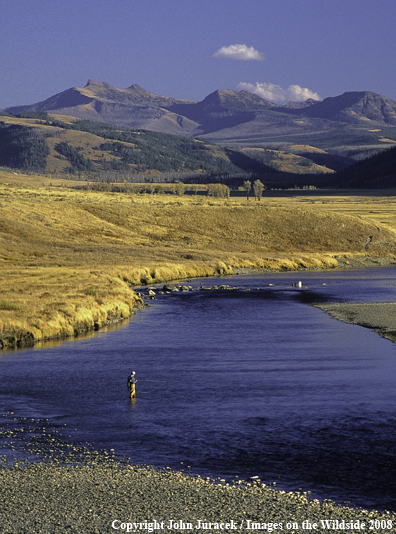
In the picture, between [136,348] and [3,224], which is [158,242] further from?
[136,348]

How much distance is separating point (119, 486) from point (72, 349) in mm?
22521

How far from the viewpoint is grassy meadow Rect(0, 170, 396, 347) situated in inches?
2035

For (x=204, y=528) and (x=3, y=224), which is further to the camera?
(x=3, y=224)

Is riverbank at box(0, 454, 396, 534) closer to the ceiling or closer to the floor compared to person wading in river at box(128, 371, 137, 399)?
closer to the floor

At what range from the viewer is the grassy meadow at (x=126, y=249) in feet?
170

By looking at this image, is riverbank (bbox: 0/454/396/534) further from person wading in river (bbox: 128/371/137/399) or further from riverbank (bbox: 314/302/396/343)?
riverbank (bbox: 314/302/396/343)

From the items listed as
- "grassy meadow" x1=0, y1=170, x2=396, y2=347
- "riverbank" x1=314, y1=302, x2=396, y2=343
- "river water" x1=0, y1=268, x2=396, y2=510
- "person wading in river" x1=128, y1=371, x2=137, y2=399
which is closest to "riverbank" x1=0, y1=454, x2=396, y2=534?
"river water" x1=0, y1=268, x2=396, y2=510

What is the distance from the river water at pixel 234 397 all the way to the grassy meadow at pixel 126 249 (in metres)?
3.66

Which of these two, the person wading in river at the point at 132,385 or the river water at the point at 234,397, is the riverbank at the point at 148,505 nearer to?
the river water at the point at 234,397

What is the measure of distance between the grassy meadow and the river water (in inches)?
144

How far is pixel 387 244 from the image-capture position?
12044cm

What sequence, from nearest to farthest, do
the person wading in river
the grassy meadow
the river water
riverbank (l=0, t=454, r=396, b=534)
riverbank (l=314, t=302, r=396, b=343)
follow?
riverbank (l=0, t=454, r=396, b=534) → the river water → the person wading in river → riverbank (l=314, t=302, r=396, b=343) → the grassy meadow

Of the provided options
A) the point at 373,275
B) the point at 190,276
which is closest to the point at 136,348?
the point at 190,276

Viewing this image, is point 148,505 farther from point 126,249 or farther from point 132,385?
point 126,249
